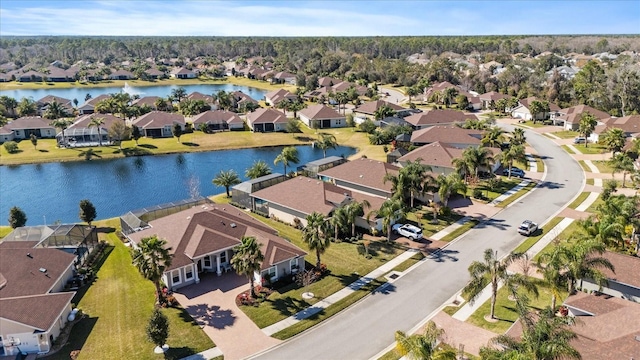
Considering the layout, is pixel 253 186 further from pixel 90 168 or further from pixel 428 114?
pixel 428 114

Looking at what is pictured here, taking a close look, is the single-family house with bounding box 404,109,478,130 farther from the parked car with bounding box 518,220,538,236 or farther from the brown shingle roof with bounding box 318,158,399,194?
the parked car with bounding box 518,220,538,236

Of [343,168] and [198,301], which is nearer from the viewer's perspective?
[198,301]

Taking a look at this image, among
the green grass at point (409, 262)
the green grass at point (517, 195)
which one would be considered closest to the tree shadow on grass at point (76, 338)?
the green grass at point (409, 262)

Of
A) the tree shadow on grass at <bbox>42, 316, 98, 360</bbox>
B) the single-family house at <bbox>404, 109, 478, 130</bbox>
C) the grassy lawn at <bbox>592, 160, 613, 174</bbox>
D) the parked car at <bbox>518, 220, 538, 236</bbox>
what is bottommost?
the tree shadow on grass at <bbox>42, 316, 98, 360</bbox>

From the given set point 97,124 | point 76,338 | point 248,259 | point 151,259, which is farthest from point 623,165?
point 97,124

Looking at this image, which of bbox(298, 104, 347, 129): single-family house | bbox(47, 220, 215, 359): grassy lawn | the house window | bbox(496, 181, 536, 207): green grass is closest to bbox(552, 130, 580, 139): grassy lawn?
bbox(496, 181, 536, 207): green grass

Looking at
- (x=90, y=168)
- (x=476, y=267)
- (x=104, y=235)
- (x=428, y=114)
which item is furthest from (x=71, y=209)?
(x=428, y=114)

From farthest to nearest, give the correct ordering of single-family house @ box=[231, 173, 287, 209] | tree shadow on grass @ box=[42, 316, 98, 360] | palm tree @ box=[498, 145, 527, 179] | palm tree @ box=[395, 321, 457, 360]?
palm tree @ box=[498, 145, 527, 179] < single-family house @ box=[231, 173, 287, 209] < tree shadow on grass @ box=[42, 316, 98, 360] < palm tree @ box=[395, 321, 457, 360]

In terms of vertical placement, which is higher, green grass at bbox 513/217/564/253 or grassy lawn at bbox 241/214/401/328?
green grass at bbox 513/217/564/253
